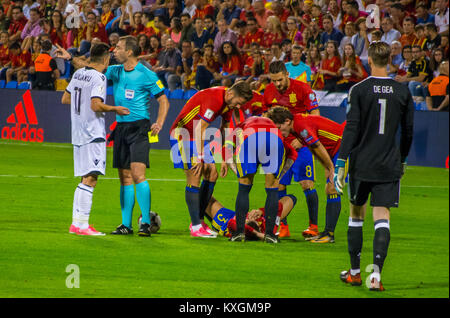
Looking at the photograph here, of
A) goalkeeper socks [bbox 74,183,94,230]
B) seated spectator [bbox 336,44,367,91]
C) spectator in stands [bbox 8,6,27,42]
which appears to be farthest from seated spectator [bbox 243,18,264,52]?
goalkeeper socks [bbox 74,183,94,230]

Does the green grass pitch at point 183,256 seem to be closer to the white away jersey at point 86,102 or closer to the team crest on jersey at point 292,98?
the white away jersey at point 86,102

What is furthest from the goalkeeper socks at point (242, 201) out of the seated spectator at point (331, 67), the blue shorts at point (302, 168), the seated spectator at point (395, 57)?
the seated spectator at point (331, 67)

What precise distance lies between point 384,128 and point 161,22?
18682 mm

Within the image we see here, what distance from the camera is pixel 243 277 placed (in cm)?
720

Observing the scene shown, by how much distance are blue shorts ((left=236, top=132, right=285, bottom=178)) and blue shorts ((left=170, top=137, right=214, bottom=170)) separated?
2.19 feet

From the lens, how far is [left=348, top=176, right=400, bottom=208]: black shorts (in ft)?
21.5

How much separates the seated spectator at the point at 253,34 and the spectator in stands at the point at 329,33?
2043 mm

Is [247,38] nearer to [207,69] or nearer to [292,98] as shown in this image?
[207,69]

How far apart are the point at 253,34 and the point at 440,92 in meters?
6.05

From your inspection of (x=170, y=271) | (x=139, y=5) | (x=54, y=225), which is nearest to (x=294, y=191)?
(x=54, y=225)

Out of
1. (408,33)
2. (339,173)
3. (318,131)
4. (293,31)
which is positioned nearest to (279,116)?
(318,131)

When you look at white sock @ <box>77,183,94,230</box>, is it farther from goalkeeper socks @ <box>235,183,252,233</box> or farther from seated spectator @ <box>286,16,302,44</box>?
seated spectator @ <box>286,16,302,44</box>

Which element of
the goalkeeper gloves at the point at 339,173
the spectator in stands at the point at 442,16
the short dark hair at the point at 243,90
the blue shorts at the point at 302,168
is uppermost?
the spectator in stands at the point at 442,16

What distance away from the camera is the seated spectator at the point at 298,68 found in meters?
17.0
